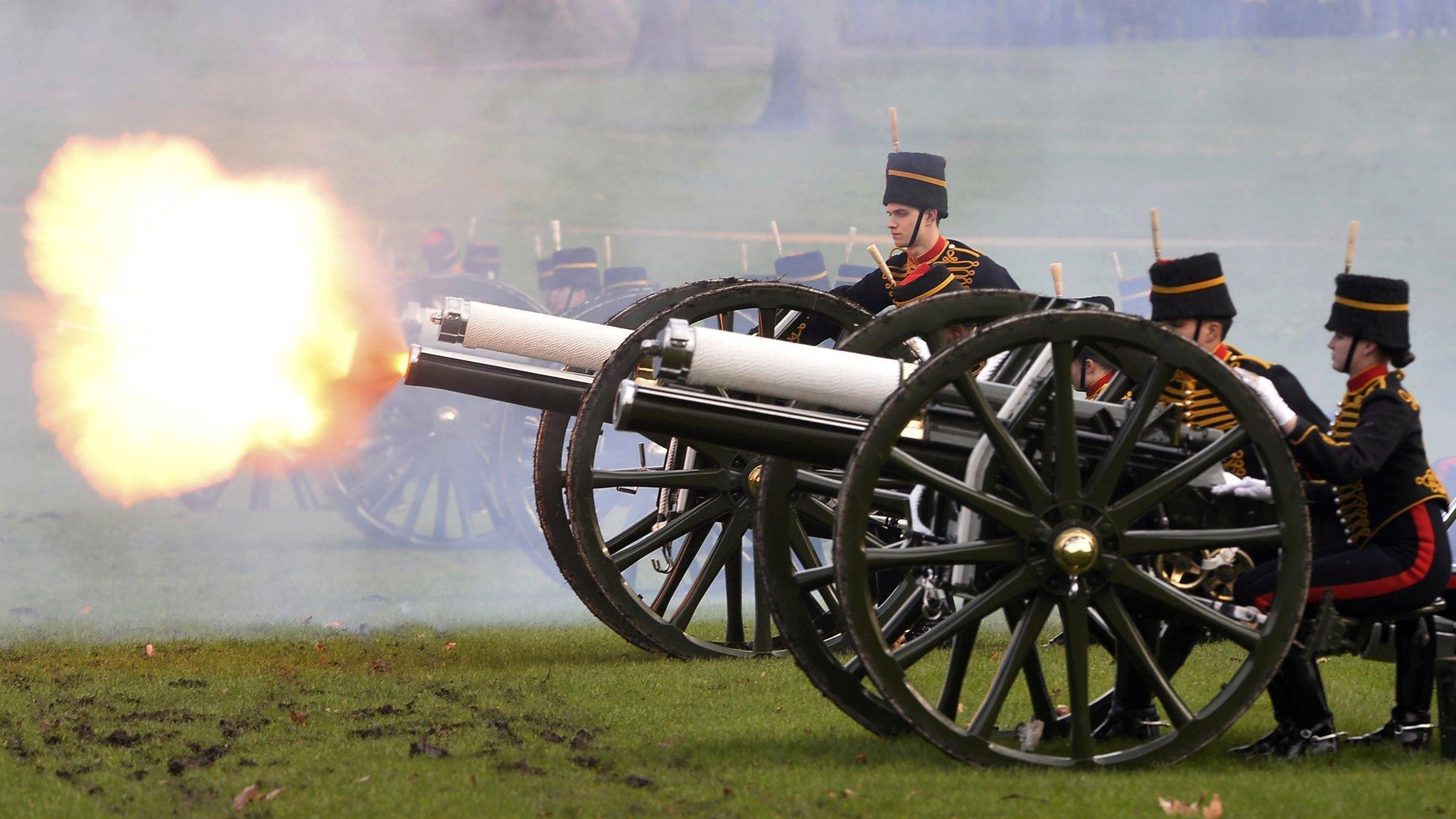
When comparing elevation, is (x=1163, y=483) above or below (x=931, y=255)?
below

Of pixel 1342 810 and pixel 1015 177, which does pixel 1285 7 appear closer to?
pixel 1015 177

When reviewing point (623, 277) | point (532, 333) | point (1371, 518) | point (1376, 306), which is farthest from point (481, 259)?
point (1371, 518)

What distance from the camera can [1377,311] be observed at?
4703 millimetres

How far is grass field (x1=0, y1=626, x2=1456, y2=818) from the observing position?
412cm

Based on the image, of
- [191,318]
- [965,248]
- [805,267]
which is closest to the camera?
[965,248]

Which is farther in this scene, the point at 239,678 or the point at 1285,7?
the point at 1285,7

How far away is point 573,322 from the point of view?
6.57m

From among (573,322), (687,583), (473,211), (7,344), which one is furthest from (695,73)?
(573,322)

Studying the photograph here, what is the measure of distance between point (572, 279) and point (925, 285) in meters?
6.09

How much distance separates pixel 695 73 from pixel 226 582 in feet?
25.4

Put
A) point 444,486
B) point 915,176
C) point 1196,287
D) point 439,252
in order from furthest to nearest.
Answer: point 439,252 → point 444,486 → point 915,176 → point 1196,287

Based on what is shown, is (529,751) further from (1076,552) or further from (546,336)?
(546,336)

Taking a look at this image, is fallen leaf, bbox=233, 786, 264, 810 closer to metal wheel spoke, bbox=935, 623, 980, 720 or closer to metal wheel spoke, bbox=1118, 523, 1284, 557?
metal wheel spoke, bbox=935, 623, 980, 720

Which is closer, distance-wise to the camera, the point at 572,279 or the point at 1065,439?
the point at 1065,439
